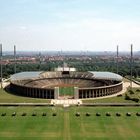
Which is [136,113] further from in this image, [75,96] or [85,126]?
[75,96]

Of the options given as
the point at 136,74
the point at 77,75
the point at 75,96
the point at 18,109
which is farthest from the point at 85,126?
the point at 136,74

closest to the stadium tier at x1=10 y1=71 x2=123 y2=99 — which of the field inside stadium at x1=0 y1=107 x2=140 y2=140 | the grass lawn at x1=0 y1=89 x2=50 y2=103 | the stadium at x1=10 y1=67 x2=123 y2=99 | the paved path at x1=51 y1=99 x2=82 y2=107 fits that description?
the stadium at x1=10 y1=67 x2=123 y2=99

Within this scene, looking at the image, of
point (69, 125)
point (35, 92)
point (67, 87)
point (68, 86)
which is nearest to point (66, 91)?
point (67, 87)

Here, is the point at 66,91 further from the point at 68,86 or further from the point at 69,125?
the point at 69,125

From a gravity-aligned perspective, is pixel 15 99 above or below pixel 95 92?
below

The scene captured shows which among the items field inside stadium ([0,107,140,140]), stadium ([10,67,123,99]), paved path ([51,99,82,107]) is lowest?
field inside stadium ([0,107,140,140])

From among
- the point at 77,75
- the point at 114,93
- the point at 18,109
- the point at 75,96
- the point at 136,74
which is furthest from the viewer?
the point at 136,74

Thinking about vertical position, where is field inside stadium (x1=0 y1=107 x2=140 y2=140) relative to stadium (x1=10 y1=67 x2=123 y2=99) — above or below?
below

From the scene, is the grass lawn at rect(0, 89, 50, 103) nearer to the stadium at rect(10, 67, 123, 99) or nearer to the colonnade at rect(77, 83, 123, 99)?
the stadium at rect(10, 67, 123, 99)
